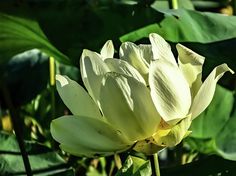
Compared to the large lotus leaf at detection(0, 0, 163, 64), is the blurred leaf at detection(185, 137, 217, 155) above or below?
below

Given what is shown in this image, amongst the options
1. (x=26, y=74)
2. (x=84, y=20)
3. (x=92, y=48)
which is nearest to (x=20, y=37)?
(x=92, y=48)

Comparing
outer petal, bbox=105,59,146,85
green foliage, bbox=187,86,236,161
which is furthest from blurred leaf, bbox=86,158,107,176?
outer petal, bbox=105,59,146,85

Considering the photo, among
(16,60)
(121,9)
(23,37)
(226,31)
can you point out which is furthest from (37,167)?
(16,60)

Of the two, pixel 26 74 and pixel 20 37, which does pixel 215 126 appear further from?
pixel 26 74

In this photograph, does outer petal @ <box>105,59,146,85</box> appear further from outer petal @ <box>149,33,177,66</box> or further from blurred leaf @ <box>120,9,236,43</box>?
blurred leaf @ <box>120,9,236,43</box>

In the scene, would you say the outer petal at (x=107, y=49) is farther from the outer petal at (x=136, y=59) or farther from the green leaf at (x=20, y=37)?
the green leaf at (x=20, y=37)

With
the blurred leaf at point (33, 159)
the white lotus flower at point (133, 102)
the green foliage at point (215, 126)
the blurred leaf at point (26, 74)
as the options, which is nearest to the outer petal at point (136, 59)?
the white lotus flower at point (133, 102)
